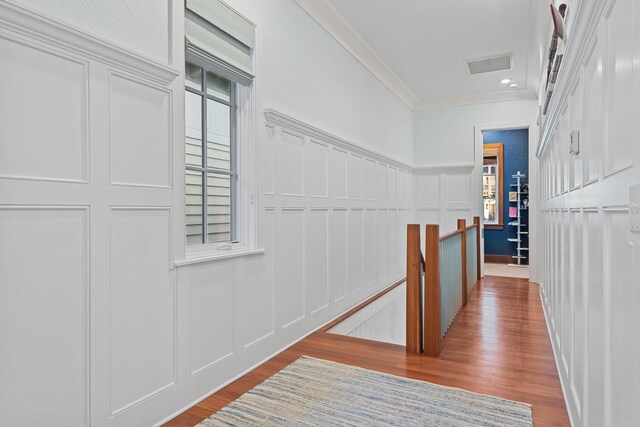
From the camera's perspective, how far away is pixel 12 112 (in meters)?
1.39

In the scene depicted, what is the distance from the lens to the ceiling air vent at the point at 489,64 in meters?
4.82

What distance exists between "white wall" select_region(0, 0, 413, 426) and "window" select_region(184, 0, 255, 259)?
0.36ft

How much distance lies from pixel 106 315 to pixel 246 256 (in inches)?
39.8

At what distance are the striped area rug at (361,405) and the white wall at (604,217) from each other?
42 cm

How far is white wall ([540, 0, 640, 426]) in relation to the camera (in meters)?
0.91

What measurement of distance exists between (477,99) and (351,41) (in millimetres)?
3066

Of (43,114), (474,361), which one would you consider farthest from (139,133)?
(474,361)

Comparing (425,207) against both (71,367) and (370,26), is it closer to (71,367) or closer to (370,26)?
(370,26)

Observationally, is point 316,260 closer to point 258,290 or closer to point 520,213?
point 258,290

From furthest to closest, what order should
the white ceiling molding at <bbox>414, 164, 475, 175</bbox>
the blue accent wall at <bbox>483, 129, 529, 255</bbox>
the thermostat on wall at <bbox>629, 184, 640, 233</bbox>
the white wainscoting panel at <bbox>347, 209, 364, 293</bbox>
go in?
1. the blue accent wall at <bbox>483, 129, 529, 255</bbox>
2. the white ceiling molding at <bbox>414, 164, 475, 175</bbox>
3. the white wainscoting panel at <bbox>347, 209, 364, 293</bbox>
4. the thermostat on wall at <bbox>629, 184, 640, 233</bbox>

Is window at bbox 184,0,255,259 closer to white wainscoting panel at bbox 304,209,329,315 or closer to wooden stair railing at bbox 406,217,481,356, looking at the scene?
white wainscoting panel at bbox 304,209,329,315

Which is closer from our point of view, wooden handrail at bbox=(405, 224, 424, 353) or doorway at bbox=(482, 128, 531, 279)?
wooden handrail at bbox=(405, 224, 424, 353)

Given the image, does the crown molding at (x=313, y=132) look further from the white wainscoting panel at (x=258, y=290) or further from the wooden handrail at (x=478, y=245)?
the wooden handrail at (x=478, y=245)

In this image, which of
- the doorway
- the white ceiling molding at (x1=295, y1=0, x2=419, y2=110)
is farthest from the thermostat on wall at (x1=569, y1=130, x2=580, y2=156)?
the doorway
